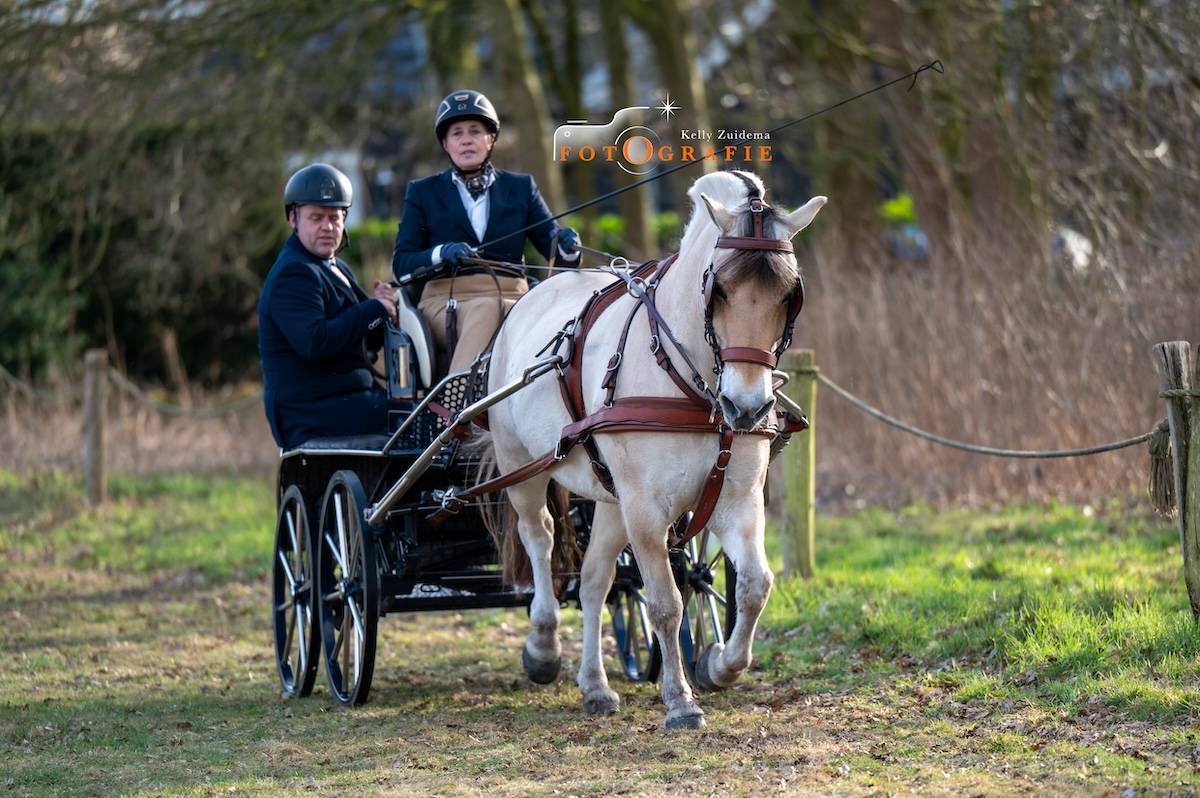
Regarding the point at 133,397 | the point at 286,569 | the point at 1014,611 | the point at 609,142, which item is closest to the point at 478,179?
the point at 609,142

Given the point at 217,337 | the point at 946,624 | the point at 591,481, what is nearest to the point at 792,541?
the point at 946,624

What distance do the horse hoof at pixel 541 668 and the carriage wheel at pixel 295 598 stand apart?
3.07 ft

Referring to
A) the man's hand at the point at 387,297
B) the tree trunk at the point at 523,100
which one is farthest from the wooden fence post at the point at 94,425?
the man's hand at the point at 387,297

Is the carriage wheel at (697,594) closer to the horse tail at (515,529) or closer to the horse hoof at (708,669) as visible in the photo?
the horse hoof at (708,669)

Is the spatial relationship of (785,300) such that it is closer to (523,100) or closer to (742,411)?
(742,411)

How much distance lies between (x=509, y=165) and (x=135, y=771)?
47.3ft

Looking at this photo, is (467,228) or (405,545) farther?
(467,228)

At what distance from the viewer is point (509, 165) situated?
19.2 m

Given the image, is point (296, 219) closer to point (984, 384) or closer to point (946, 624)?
point (946, 624)

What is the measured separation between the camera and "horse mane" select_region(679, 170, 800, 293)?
15.7 ft

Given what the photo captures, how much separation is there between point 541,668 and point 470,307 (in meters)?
1.54

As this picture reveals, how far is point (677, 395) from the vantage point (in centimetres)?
512

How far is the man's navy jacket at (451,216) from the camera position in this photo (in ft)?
22.5

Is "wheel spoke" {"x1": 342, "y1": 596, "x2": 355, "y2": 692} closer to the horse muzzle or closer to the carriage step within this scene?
the carriage step
